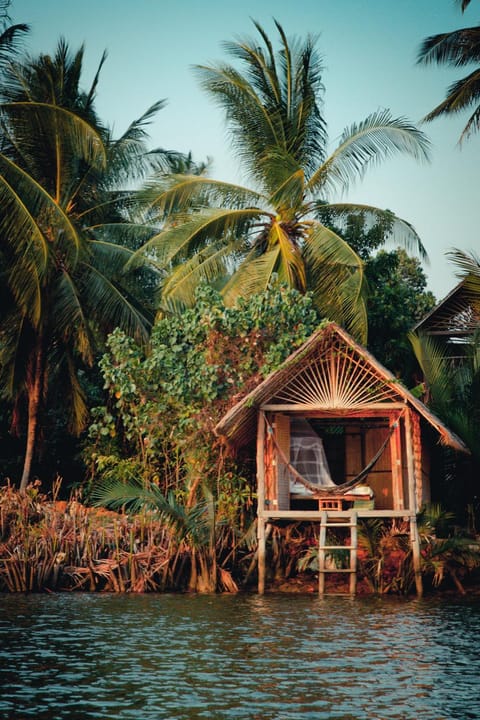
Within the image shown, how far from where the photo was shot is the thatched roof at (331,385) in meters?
14.4

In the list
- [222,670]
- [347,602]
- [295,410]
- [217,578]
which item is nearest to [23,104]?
[295,410]

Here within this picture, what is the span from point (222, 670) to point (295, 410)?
6.92 m

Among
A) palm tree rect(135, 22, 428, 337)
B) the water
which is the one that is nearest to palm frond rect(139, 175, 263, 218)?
palm tree rect(135, 22, 428, 337)

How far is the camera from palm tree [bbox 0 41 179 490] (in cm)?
1733

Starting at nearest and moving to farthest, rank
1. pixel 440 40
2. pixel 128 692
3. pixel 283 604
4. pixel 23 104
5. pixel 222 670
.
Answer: pixel 128 692 < pixel 222 670 < pixel 283 604 < pixel 23 104 < pixel 440 40

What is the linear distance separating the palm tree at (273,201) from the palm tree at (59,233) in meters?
1.48

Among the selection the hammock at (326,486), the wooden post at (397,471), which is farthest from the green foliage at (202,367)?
the wooden post at (397,471)

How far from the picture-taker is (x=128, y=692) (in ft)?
24.1

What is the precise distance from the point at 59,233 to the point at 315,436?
654 centimetres

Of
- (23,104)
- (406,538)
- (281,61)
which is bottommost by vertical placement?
(406,538)

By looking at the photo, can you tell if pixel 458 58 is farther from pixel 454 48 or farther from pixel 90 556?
pixel 90 556

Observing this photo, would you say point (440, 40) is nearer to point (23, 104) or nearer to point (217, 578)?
point (23, 104)

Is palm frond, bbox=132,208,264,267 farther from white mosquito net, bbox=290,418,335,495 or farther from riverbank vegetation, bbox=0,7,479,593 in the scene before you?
white mosquito net, bbox=290,418,335,495

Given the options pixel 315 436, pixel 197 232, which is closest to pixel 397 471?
pixel 315 436
